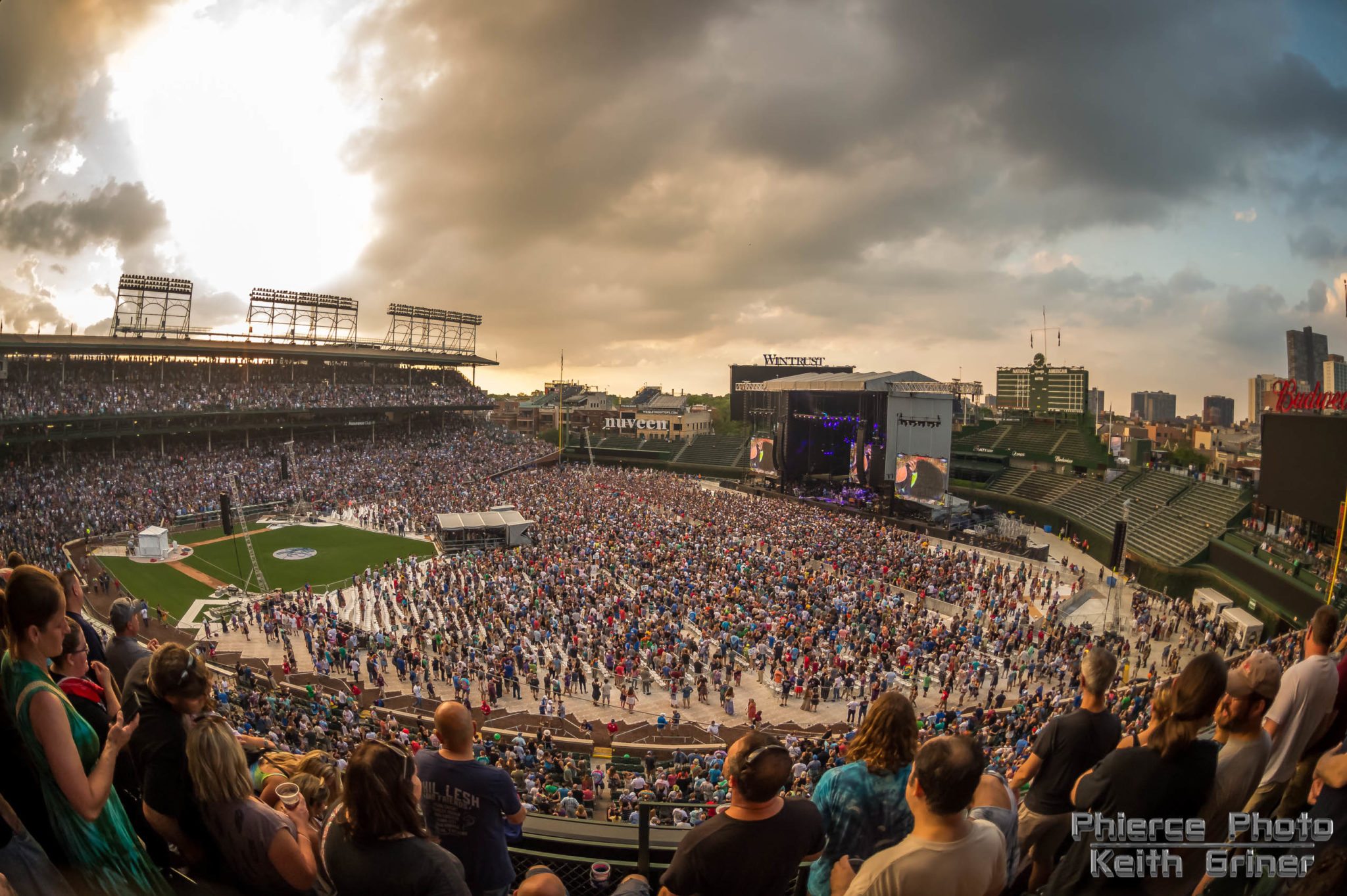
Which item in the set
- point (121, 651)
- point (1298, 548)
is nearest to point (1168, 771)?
point (121, 651)

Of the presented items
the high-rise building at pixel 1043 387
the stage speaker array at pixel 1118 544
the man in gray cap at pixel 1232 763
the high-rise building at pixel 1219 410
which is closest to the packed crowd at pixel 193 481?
the stage speaker array at pixel 1118 544

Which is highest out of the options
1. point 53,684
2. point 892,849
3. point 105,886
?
point 53,684

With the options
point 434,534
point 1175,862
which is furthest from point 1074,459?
point 1175,862

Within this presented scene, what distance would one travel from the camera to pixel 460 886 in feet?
9.36

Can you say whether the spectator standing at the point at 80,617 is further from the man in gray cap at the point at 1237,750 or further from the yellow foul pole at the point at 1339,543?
the yellow foul pole at the point at 1339,543

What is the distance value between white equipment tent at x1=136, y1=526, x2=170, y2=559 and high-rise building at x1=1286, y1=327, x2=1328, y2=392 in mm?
53385

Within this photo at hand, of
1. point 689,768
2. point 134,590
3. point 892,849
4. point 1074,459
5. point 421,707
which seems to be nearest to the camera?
point 892,849

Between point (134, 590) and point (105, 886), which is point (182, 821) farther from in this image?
point (134, 590)

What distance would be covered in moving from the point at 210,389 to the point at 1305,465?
61941 millimetres

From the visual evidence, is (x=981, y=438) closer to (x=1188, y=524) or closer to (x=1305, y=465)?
(x=1188, y=524)

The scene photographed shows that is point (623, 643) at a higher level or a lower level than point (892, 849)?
lower

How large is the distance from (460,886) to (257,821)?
1.02 m

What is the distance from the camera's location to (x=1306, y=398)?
24562mm

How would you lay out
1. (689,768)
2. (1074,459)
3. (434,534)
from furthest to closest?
(1074,459) → (434,534) → (689,768)
